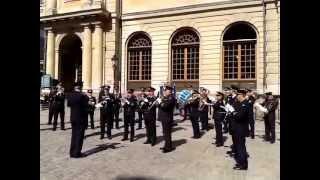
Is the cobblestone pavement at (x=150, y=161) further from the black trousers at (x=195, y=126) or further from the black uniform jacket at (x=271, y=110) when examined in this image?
the black uniform jacket at (x=271, y=110)

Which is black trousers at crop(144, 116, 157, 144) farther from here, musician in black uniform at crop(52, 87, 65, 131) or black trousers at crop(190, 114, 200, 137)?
musician in black uniform at crop(52, 87, 65, 131)

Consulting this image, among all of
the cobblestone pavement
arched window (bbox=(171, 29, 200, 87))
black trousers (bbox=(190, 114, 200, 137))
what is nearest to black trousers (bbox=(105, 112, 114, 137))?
the cobblestone pavement

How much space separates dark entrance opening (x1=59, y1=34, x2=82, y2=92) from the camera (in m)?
30.3

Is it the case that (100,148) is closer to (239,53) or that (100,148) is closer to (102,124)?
(102,124)

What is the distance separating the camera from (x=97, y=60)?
27984 mm

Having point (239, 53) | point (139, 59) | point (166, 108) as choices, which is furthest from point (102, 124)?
point (139, 59)

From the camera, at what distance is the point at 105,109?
14.1 m

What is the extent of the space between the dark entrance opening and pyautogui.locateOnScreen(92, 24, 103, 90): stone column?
8.93 feet

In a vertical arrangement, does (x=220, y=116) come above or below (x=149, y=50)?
below

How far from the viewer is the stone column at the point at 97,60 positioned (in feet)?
91.1

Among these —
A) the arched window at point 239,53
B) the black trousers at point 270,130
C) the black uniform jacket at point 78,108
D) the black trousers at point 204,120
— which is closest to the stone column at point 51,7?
the arched window at point 239,53
